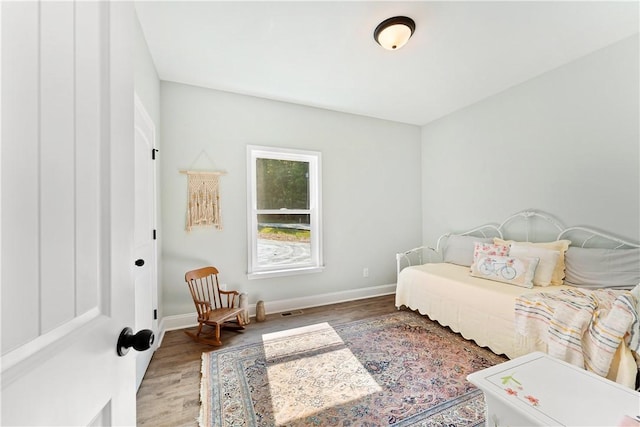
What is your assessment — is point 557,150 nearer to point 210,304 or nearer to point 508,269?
point 508,269

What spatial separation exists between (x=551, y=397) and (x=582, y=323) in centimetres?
96

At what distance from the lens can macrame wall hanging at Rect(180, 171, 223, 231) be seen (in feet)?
9.61

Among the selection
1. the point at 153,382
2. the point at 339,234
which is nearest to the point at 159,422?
the point at 153,382

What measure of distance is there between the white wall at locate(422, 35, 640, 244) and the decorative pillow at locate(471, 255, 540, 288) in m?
0.73

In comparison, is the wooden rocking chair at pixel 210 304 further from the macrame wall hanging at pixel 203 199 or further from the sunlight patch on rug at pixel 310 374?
the macrame wall hanging at pixel 203 199

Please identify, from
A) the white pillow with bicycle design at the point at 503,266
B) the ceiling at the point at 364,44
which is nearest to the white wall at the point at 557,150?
the ceiling at the point at 364,44

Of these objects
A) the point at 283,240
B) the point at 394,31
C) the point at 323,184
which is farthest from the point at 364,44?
the point at 283,240

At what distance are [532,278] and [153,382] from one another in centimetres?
335

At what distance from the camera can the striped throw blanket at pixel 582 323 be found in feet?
5.15

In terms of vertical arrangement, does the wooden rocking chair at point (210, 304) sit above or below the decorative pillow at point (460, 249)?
below

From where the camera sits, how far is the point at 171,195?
287 cm

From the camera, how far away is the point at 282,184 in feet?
11.5

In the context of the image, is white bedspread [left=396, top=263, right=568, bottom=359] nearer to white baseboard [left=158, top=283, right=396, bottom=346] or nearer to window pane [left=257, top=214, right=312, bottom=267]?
white baseboard [left=158, top=283, right=396, bottom=346]

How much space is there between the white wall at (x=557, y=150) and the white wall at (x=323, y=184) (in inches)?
31.9
